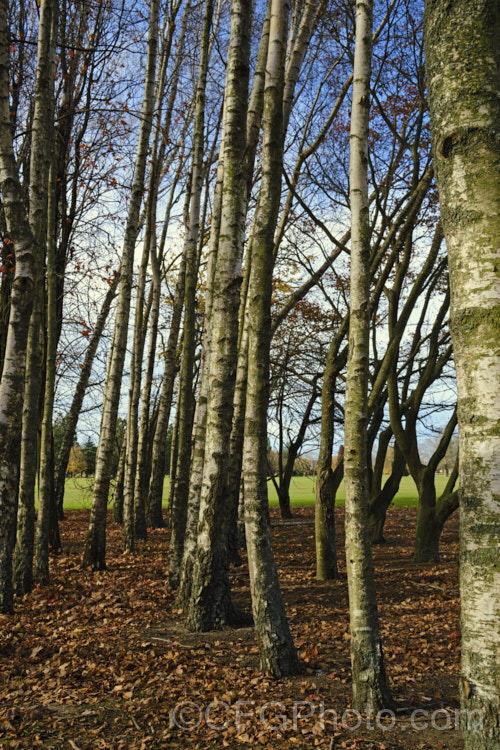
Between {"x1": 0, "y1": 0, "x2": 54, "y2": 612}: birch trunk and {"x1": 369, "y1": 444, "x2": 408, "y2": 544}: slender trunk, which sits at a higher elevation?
{"x1": 0, "y1": 0, "x2": 54, "y2": 612}: birch trunk

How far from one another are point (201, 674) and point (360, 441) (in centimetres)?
232

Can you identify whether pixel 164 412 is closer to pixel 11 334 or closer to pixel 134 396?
pixel 134 396

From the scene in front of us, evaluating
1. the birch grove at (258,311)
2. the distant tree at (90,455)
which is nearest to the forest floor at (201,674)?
the birch grove at (258,311)

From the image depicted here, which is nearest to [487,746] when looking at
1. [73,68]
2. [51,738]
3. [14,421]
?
[51,738]

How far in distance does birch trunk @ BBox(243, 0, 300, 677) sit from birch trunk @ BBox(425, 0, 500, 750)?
261 cm

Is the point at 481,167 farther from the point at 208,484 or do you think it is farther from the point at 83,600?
the point at 83,600

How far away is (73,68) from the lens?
39.6ft

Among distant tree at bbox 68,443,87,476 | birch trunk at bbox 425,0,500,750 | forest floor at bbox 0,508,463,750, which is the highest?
birch trunk at bbox 425,0,500,750

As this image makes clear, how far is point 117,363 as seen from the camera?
8.99 meters

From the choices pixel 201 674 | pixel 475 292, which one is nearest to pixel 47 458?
pixel 201 674

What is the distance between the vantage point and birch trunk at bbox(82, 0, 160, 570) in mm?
8633

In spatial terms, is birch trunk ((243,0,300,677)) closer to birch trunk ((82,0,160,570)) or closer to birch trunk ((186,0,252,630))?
birch trunk ((186,0,252,630))

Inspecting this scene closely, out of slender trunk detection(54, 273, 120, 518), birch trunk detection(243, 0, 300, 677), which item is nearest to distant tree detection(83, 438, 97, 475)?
slender trunk detection(54, 273, 120, 518)

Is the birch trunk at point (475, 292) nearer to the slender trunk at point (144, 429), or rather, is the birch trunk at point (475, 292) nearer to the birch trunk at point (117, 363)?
the birch trunk at point (117, 363)
